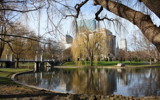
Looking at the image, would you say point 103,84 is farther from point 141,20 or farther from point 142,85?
point 141,20

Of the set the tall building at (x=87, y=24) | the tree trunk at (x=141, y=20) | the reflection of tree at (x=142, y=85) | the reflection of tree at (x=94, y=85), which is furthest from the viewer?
the reflection of tree at (x=94, y=85)

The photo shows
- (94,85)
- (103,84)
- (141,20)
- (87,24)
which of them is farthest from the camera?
(103,84)

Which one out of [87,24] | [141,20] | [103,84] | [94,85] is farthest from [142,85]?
[141,20]

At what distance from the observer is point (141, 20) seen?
3.90 meters

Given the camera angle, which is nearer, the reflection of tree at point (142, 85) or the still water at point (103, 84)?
the reflection of tree at point (142, 85)

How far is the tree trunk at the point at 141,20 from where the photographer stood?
358 cm

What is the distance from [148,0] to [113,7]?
3.16 ft

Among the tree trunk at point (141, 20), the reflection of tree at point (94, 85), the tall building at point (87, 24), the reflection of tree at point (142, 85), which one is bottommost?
the reflection of tree at point (94, 85)

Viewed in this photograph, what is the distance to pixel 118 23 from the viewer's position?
19.7 feet

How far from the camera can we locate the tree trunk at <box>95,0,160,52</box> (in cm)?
358

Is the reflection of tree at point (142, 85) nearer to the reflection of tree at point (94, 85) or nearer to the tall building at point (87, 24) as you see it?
the reflection of tree at point (94, 85)

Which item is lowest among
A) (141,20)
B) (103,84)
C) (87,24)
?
(103,84)

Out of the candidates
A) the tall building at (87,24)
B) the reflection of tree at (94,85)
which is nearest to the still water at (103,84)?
the reflection of tree at (94,85)

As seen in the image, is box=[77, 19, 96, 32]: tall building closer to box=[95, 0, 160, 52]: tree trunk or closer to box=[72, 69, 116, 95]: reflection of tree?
box=[95, 0, 160, 52]: tree trunk
